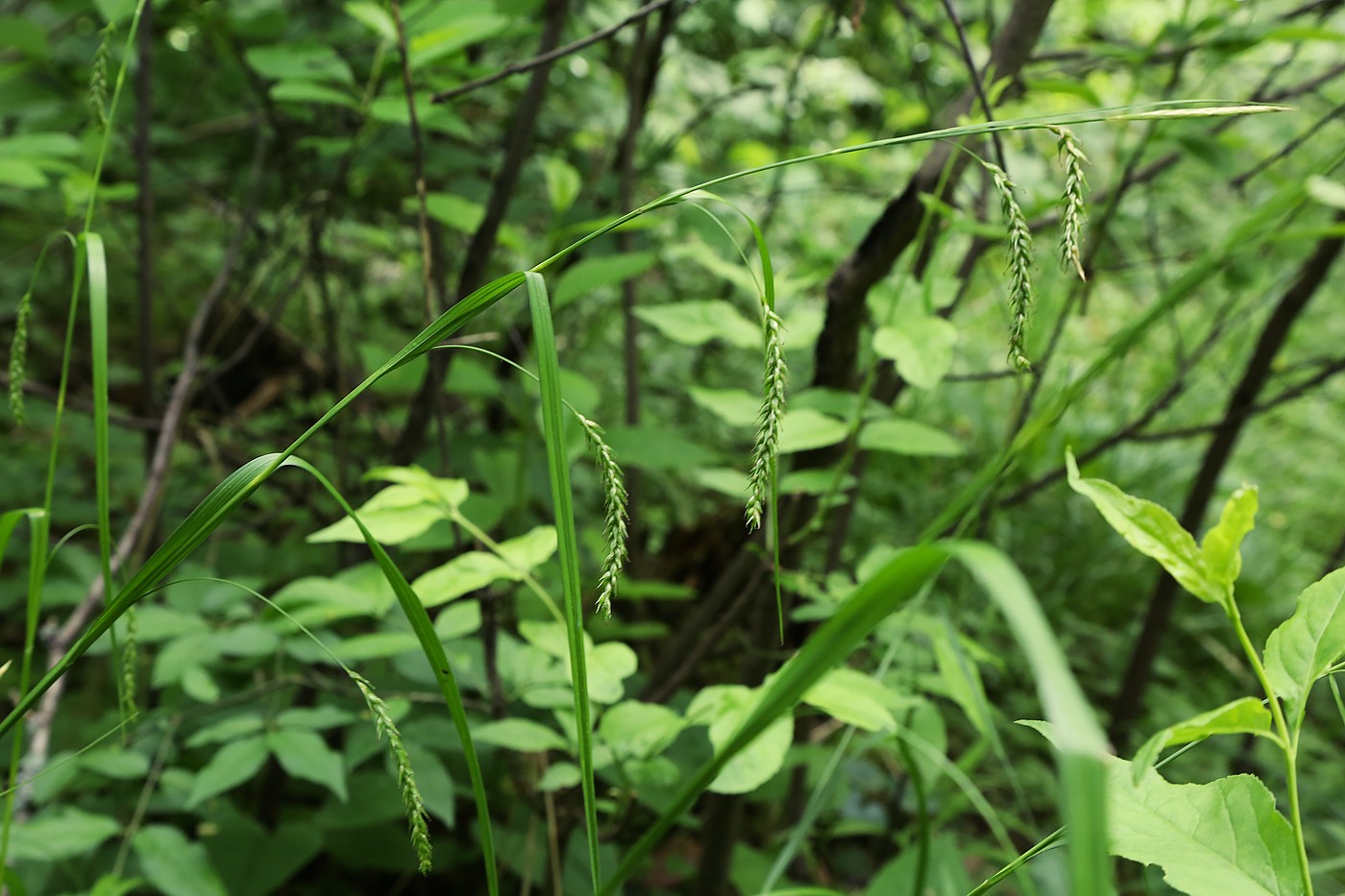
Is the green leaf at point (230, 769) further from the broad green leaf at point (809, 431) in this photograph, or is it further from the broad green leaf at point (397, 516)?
the broad green leaf at point (809, 431)

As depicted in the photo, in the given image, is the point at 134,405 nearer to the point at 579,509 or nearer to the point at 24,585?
the point at 24,585

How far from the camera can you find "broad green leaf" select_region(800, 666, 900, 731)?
715mm

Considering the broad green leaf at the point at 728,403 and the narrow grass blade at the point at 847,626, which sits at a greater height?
the narrow grass blade at the point at 847,626

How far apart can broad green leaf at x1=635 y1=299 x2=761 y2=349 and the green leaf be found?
2.12ft

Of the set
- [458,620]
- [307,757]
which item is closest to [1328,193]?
[458,620]

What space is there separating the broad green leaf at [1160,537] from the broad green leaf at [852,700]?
28 centimetres

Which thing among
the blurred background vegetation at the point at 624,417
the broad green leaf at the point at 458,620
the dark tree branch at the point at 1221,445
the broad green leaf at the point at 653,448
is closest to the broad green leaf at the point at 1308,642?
the blurred background vegetation at the point at 624,417

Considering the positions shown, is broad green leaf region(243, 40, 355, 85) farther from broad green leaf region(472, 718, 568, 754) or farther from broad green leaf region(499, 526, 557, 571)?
broad green leaf region(472, 718, 568, 754)

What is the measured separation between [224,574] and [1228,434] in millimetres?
1770

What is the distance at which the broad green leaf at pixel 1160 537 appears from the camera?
424 mm

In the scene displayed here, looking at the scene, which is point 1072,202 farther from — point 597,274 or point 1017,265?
point 597,274

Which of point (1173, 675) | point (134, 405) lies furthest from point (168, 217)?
point (1173, 675)

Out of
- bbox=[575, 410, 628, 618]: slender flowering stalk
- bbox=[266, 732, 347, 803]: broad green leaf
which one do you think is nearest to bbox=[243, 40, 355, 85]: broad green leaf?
bbox=[266, 732, 347, 803]: broad green leaf

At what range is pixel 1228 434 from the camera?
1668mm
